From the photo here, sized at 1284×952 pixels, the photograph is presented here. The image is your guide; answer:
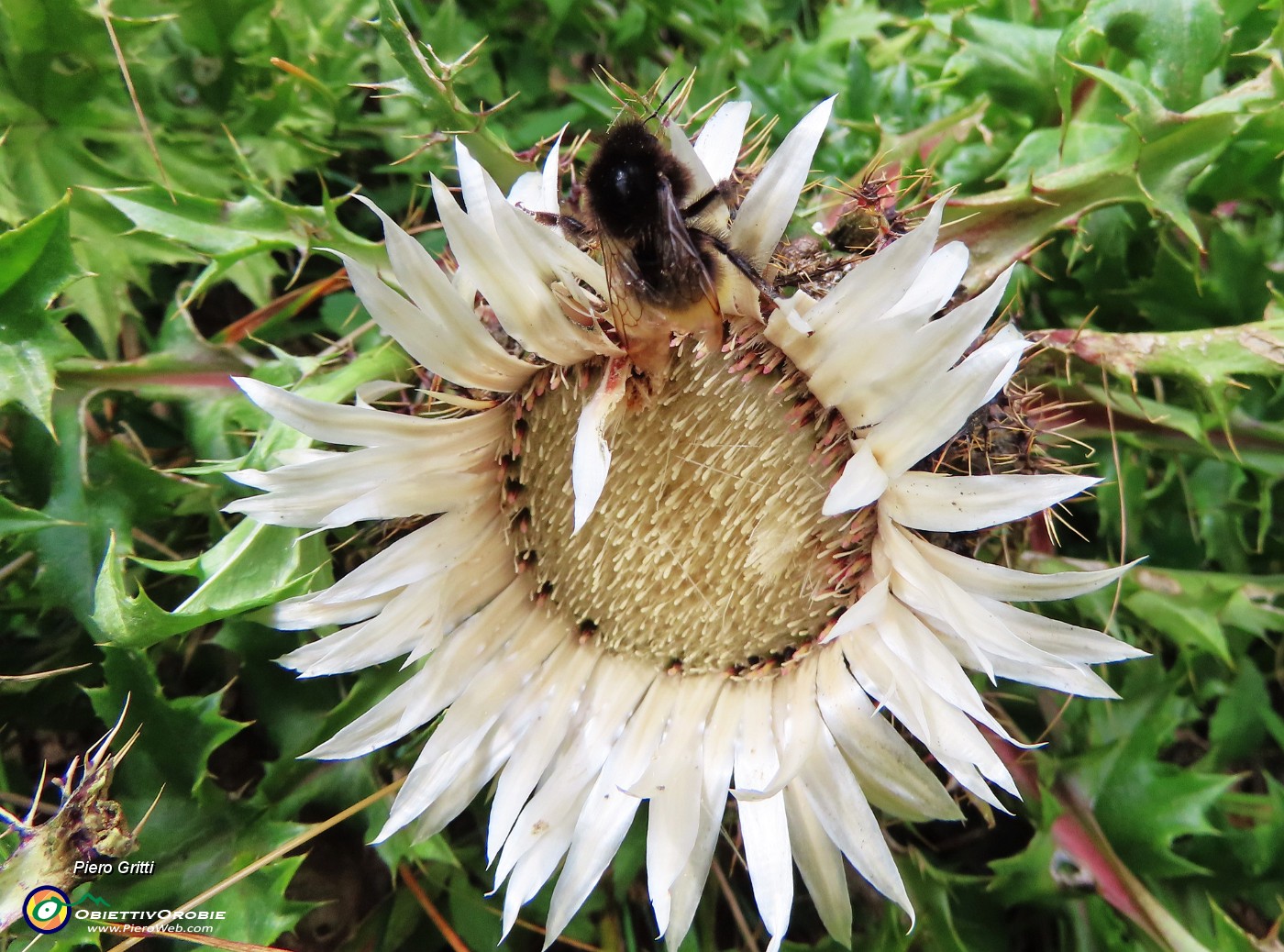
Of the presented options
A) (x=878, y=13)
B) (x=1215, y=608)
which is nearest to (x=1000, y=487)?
(x=1215, y=608)

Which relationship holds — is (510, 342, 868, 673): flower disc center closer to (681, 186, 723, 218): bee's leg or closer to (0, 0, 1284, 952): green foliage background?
(681, 186, 723, 218): bee's leg

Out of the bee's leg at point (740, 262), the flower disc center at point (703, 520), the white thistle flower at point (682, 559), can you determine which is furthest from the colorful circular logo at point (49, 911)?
the bee's leg at point (740, 262)

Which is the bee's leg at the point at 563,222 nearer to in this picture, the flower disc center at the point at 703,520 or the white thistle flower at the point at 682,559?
the white thistle flower at the point at 682,559

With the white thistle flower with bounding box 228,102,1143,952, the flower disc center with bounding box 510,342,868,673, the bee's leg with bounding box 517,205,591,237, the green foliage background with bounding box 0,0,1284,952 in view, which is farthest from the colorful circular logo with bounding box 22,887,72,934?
the bee's leg with bounding box 517,205,591,237

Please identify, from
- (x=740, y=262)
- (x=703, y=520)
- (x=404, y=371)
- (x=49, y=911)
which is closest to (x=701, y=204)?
(x=740, y=262)

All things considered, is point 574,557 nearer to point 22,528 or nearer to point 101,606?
point 101,606

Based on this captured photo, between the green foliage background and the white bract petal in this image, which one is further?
the green foliage background
